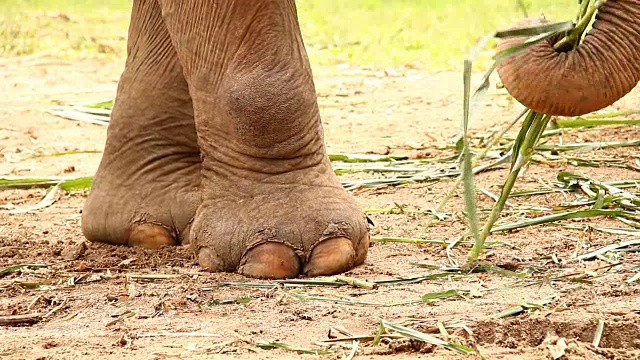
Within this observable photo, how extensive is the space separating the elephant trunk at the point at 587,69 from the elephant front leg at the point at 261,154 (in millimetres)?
703

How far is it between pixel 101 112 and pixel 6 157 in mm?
751

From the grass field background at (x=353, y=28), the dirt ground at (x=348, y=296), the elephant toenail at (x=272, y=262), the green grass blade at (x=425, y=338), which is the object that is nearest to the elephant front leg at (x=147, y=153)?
the dirt ground at (x=348, y=296)

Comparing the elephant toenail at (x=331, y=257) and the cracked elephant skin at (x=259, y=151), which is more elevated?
the cracked elephant skin at (x=259, y=151)

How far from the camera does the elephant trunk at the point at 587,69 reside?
207cm

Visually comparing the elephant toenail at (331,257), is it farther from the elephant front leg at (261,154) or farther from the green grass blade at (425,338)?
the green grass blade at (425,338)

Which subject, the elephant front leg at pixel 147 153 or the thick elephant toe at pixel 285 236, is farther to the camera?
the elephant front leg at pixel 147 153

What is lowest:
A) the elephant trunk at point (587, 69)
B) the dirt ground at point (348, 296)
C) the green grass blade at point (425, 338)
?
the dirt ground at point (348, 296)

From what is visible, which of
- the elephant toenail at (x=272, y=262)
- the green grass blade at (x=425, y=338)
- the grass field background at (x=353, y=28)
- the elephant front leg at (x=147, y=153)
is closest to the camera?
the green grass blade at (x=425, y=338)

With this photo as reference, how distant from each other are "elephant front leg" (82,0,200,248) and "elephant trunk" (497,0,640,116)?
1.22 metres

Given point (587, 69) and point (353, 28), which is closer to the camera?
point (587, 69)

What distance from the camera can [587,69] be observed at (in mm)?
2074

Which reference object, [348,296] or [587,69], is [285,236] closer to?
[348,296]

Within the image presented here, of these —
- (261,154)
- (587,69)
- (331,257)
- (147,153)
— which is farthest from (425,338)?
(147,153)

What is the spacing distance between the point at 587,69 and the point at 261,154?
35.9 inches
